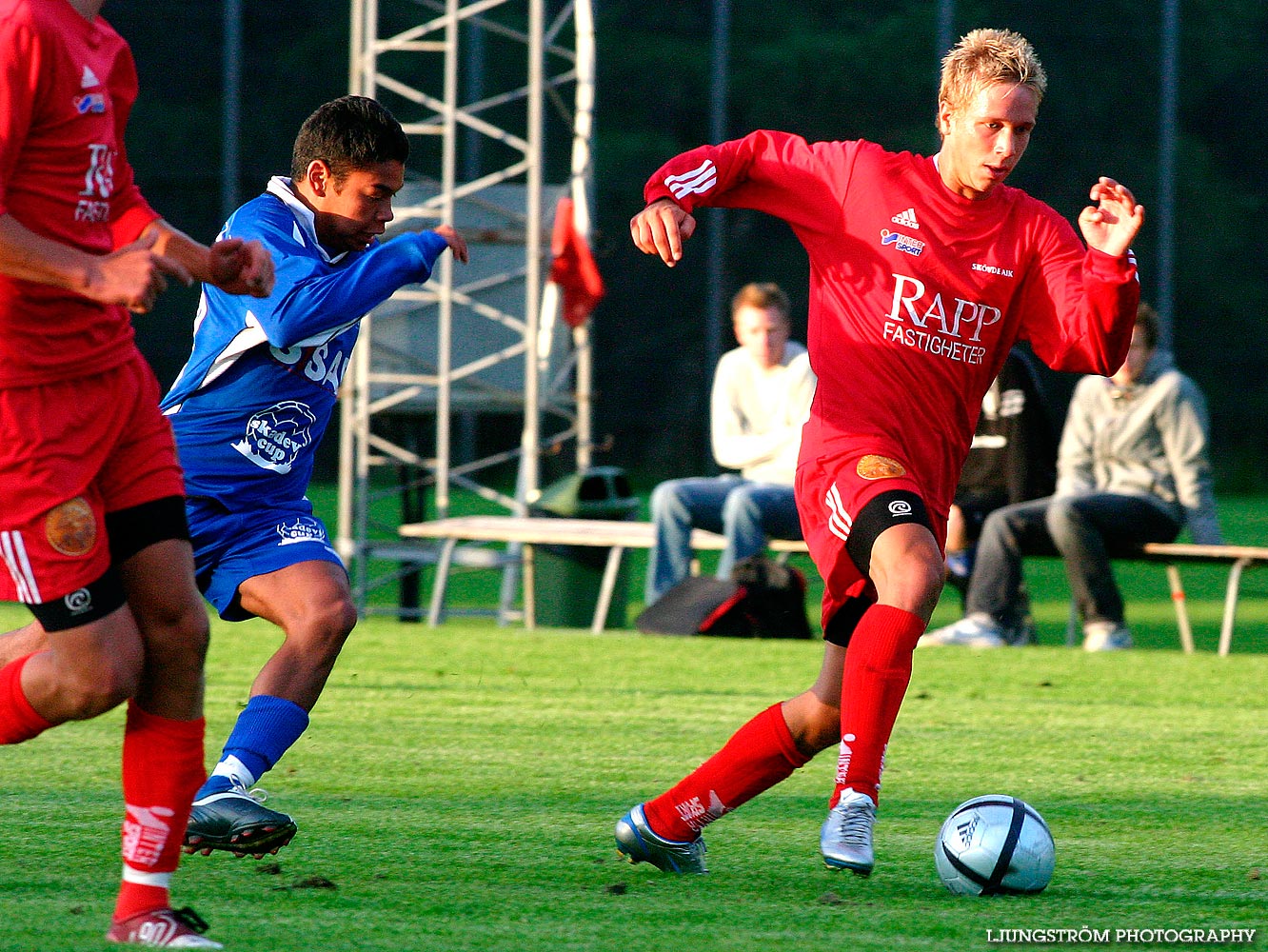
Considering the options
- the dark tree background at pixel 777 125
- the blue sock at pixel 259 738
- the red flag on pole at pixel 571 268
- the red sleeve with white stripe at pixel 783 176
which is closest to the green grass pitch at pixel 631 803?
the blue sock at pixel 259 738

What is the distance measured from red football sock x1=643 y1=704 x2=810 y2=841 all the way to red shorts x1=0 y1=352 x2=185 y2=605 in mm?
1358

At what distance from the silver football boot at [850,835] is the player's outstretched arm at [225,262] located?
1.52 m

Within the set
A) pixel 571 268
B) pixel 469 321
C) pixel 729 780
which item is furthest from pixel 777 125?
pixel 729 780

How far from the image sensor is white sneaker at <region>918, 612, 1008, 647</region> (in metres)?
8.62

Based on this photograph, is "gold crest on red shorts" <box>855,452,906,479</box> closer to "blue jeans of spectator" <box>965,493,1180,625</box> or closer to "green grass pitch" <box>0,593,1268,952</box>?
"green grass pitch" <box>0,593,1268,952</box>

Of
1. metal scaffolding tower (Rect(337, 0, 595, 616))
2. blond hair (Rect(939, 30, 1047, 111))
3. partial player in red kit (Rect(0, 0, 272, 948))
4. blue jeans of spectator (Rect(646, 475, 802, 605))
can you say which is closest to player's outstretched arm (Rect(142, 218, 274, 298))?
partial player in red kit (Rect(0, 0, 272, 948))

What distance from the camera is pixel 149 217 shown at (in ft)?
10.9

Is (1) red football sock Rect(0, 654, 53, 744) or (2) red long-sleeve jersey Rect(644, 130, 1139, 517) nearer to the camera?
(1) red football sock Rect(0, 654, 53, 744)

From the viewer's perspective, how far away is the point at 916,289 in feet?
13.5

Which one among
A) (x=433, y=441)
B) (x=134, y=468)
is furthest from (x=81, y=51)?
(x=433, y=441)

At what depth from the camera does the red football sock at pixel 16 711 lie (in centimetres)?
333

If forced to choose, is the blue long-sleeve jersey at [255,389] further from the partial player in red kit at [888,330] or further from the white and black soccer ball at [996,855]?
the white and black soccer ball at [996,855]

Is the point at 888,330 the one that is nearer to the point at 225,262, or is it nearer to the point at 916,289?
the point at 916,289

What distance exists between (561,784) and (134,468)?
2114 millimetres
